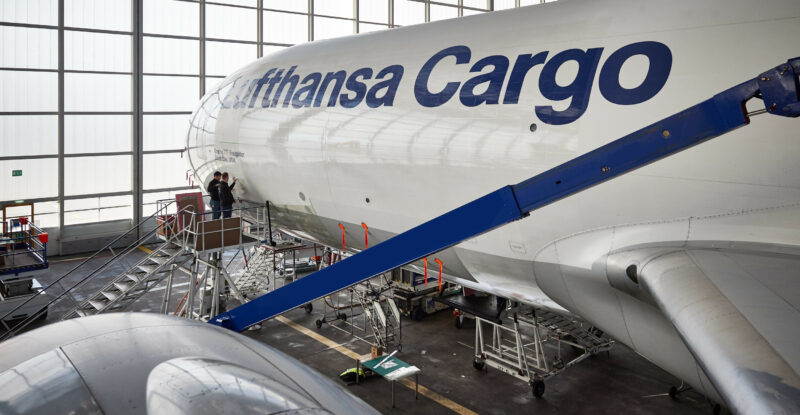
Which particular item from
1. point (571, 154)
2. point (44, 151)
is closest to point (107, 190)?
point (44, 151)

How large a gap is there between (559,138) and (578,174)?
1.93 m

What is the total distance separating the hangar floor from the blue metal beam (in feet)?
20.3

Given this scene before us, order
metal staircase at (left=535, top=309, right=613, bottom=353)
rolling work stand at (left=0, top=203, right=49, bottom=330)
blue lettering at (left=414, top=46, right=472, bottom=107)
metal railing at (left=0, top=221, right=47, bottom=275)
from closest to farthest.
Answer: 1. blue lettering at (left=414, top=46, right=472, bottom=107)
2. metal staircase at (left=535, top=309, right=613, bottom=353)
3. rolling work stand at (left=0, top=203, right=49, bottom=330)
4. metal railing at (left=0, top=221, right=47, bottom=275)

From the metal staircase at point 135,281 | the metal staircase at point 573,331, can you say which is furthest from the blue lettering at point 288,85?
the metal staircase at point 573,331

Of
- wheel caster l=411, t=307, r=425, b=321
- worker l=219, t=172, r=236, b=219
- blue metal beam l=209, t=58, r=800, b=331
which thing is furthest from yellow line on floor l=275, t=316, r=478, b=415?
blue metal beam l=209, t=58, r=800, b=331

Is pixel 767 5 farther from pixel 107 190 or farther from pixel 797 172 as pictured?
pixel 107 190

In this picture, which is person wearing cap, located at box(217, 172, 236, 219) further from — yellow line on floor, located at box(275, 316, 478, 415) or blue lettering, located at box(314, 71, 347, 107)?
yellow line on floor, located at box(275, 316, 478, 415)

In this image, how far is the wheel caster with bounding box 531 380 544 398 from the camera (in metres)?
14.7

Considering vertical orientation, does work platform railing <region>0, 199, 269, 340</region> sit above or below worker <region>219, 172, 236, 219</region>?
below

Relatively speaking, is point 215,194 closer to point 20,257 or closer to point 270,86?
point 270,86

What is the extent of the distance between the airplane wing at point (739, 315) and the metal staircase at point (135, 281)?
44.9 ft

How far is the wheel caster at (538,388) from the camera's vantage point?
14.7 meters

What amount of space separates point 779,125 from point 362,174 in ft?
22.0

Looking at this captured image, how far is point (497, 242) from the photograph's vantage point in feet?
31.1
